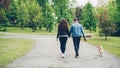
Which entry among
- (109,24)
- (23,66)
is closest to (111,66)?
(23,66)

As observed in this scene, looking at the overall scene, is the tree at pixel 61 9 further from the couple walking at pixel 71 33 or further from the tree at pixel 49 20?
the couple walking at pixel 71 33

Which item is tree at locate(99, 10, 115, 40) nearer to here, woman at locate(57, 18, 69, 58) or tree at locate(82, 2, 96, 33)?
woman at locate(57, 18, 69, 58)

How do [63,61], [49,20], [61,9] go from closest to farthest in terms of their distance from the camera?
[63,61]
[49,20]
[61,9]

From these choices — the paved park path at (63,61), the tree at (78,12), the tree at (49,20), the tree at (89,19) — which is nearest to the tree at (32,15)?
the tree at (49,20)

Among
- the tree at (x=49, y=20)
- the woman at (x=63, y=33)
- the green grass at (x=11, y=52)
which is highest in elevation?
the woman at (x=63, y=33)

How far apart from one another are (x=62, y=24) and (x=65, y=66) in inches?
197

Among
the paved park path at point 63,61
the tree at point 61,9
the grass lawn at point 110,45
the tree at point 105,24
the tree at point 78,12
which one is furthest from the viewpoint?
the tree at point 78,12

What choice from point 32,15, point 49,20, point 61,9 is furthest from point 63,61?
point 61,9

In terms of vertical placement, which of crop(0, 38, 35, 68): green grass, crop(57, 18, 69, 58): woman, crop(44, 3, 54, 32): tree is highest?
Answer: crop(57, 18, 69, 58): woman

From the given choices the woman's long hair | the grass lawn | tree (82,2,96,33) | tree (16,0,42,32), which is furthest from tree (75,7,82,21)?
the woman's long hair

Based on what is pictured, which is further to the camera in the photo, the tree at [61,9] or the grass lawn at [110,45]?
the tree at [61,9]

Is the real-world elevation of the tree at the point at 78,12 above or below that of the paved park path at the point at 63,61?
below

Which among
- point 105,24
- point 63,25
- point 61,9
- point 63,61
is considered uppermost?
point 63,25

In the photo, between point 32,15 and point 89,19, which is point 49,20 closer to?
point 32,15
